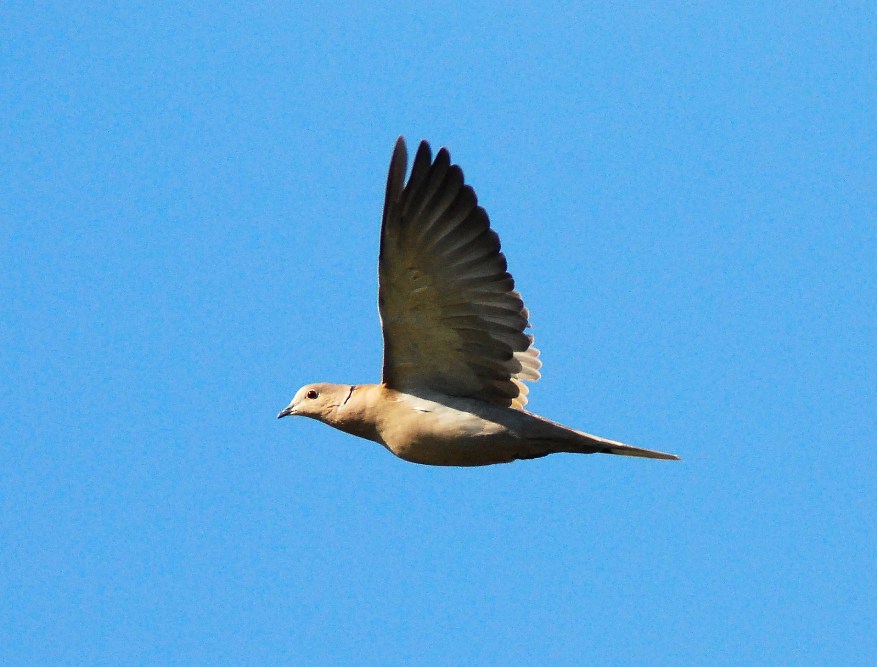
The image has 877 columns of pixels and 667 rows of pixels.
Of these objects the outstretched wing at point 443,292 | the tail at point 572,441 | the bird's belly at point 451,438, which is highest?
the outstretched wing at point 443,292

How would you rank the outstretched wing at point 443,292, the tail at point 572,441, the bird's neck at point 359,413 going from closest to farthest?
the outstretched wing at point 443,292
the tail at point 572,441
the bird's neck at point 359,413

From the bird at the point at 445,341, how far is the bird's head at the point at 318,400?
0.29ft

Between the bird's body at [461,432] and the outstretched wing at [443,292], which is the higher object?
the outstretched wing at [443,292]

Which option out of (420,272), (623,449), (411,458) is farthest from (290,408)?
(623,449)

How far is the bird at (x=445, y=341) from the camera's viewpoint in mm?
10289

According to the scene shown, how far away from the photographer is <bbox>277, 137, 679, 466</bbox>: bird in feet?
33.8

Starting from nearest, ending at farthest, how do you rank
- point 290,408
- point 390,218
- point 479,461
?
point 390,218, point 479,461, point 290,408

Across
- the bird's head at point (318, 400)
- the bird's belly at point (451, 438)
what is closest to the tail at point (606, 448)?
the bird's belly at point (451, 438)

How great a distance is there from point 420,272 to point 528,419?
155cm

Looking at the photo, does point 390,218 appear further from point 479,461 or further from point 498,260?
point 479,461

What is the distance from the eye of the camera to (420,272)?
34.3ft

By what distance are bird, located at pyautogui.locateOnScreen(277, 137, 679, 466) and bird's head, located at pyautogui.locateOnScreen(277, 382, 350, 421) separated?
0.09 metres

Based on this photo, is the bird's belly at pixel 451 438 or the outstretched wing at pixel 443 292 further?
the bird's belly at pixel 451 438

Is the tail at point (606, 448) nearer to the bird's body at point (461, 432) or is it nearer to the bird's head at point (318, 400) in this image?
the bird's body at point (461, 432)
